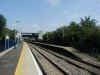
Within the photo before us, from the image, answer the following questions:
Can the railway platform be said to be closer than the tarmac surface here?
Yes

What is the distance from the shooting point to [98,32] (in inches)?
877

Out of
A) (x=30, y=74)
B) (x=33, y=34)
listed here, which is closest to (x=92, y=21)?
(x=30, y=74)

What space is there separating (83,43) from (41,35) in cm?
9068

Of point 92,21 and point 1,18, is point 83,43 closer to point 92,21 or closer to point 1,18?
point 92,21

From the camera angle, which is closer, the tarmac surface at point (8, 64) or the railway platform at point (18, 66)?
the railway platform at point (18, 66)

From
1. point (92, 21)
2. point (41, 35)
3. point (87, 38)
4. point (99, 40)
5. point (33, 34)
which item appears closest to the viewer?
point (99, 40)

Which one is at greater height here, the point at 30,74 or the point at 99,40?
the point at 99,40

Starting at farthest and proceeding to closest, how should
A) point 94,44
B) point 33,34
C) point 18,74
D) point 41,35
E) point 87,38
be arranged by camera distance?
point 33,34, point 41,35, point 87,38, point 94,44, point 18,74

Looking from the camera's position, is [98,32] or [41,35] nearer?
[98,32]

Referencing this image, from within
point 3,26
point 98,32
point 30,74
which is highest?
point 3,26

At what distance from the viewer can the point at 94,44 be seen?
77.3ft

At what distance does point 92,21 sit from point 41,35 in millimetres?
70510

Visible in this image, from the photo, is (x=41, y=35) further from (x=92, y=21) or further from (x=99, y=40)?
(x=99, y=40)

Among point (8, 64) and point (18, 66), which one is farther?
point (8, 64)
